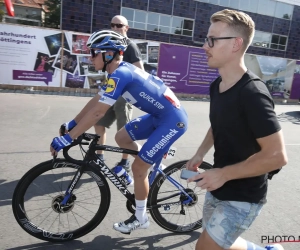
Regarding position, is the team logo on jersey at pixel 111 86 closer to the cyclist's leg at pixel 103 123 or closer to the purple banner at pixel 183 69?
the cyclist's leg at pixel 103 123

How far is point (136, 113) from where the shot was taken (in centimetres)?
938

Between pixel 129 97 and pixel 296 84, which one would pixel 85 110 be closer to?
pixel 129 97

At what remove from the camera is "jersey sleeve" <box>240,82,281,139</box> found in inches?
64.1

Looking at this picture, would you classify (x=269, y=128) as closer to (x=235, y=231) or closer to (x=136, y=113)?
(x=235, y=231)

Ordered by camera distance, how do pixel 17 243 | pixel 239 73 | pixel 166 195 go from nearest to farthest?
pixel 239 73
pixel 17 243
pixel 166 195

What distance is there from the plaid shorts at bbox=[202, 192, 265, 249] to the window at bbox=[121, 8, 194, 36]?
92.8 feet

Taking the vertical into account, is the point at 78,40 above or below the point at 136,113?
above

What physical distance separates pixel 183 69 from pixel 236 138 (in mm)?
12946

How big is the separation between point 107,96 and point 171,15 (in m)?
29.4

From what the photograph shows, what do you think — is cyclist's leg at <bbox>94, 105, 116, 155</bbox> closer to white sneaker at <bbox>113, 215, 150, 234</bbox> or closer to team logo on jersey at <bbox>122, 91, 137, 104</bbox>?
team logo on jersey at <bbox>122, 91, 137, 104</bbox>

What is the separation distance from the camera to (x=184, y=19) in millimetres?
30562

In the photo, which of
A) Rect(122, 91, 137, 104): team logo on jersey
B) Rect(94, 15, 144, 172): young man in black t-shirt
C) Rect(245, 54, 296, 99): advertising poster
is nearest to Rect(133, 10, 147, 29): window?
Rect(245, 54, 296, 99): advertising poster

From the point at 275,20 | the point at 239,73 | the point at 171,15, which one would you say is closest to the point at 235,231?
the point at 239,73

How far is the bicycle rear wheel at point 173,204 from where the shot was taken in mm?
3205
